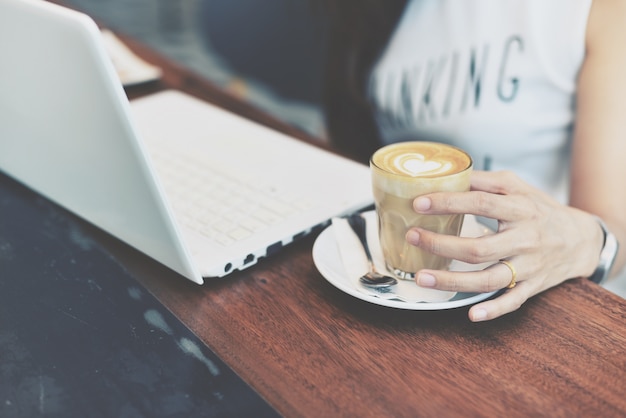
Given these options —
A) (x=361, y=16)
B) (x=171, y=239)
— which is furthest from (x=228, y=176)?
(x=361, y=16)

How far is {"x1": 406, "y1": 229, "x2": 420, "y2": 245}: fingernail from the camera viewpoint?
0.48 m

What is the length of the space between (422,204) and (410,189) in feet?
0.06

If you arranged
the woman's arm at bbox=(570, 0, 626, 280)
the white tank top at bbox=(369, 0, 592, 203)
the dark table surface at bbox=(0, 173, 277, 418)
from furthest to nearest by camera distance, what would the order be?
the white tank top at bbox=(369, 0, 592, 203) → the woman's arm at bbox=(570, 0, 626, 280) → the dark table surface at bbox=(0, 173, 277, 418)

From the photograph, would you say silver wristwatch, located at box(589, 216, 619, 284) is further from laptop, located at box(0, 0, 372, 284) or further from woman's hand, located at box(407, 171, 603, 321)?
laptop, located at box(0, 0, 372, 284)

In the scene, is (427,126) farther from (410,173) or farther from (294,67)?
(294,67)

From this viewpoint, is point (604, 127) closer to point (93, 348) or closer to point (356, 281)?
point (356, 281)

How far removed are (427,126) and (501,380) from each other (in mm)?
552

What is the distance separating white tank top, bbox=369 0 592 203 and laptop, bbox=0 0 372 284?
0.25m

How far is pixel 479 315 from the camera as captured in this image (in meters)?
0.46

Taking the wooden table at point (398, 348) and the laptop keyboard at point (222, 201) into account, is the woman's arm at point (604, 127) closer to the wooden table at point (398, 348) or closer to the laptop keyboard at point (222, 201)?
the wooden table at point (398, 348)

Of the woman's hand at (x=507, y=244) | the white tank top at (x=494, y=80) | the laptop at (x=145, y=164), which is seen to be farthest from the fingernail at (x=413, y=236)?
the white tank top at (x=494, y=80)

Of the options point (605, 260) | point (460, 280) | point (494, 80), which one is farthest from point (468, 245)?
point (494, 80)

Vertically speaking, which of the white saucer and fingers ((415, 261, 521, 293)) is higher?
fingers ((415, 261, 521, 293))

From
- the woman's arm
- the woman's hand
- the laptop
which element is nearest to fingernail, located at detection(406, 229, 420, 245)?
the woman's hand
